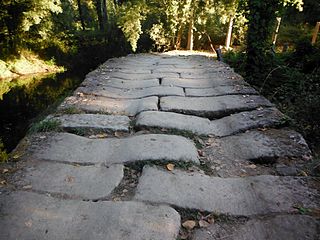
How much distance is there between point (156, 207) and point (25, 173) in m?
1.17

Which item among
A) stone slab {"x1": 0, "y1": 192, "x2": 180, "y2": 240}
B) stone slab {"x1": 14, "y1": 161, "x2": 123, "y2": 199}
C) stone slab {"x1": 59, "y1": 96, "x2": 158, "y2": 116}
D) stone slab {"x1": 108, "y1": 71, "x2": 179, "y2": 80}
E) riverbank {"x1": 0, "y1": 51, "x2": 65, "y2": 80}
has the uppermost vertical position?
stone slab {"x1": 0, "y1": 192, "x2": 180, "y2": 240}

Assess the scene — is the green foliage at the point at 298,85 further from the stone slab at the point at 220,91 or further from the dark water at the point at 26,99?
the dark water at the point at 26,99

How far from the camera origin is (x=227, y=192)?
2369 mm

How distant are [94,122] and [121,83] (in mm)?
2443

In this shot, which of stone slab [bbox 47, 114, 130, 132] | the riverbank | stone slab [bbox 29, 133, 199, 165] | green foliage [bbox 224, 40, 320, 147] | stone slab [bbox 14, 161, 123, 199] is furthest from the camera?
the riverbank

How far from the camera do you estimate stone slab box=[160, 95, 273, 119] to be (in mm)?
4094

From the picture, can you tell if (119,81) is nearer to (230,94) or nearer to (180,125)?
(230,94)

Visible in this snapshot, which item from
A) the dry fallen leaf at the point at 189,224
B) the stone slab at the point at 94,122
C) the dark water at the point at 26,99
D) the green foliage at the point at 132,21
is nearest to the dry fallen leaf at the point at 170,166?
the dry fallen leaf at the point at 189,224

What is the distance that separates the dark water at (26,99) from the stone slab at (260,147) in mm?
3803

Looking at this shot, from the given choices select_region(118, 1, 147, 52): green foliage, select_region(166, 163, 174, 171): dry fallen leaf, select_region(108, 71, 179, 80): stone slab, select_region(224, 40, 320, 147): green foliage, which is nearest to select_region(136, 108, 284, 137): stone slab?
select_region(224, 40, 320, 147): green foliage

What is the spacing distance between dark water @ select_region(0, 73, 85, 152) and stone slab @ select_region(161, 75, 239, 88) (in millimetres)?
2867

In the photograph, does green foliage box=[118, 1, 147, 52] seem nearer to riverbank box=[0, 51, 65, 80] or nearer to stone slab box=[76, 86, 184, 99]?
riverbank box=[0, 51, 65, 80]

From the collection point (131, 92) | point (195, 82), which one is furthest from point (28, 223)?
point (195, 82)

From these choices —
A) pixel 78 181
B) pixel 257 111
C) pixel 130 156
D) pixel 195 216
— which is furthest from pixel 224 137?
pixel 78 181
